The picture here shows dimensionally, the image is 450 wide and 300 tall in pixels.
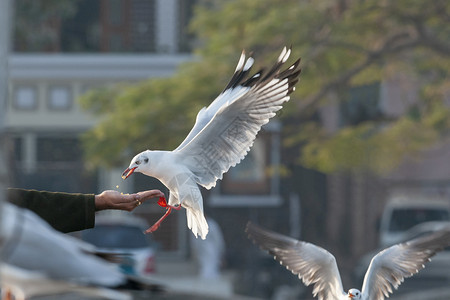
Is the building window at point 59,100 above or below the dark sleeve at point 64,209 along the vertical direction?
above

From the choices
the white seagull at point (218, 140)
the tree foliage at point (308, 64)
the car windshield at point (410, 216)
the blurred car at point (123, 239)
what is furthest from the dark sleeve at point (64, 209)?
the car windshield at point (410, 216)

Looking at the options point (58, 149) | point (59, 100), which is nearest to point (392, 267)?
point (58, 149)

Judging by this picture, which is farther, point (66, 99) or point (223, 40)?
point (66, 99)

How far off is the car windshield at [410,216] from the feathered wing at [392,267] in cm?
1148

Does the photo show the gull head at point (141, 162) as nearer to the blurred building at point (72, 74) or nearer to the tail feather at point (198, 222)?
the tail feather at point (198, 222)

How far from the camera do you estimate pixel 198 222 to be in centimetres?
405

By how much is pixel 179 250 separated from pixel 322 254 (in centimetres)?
1511

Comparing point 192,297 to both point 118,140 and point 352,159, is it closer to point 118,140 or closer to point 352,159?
point 118,140

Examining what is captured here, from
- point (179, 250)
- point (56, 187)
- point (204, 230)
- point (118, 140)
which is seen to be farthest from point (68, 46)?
point (204, 230)

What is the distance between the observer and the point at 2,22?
2676 millimetres

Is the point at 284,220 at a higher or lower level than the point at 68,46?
lower

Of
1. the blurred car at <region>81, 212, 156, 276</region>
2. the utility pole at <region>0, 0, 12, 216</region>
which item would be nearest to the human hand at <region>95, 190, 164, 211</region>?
the utility pole at <region>0, 0, 12, 216</region>

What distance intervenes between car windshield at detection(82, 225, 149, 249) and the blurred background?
0.04 metres

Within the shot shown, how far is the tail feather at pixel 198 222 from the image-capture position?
4012 millimetres
